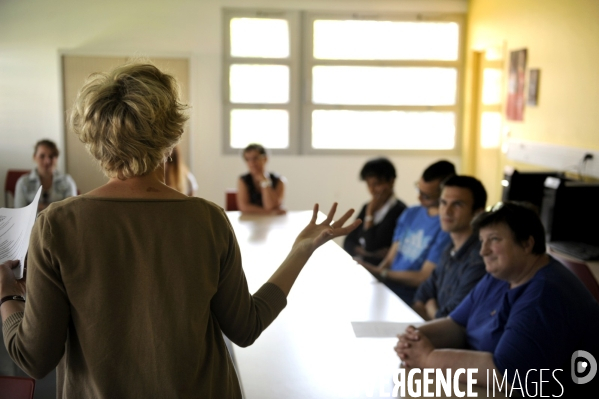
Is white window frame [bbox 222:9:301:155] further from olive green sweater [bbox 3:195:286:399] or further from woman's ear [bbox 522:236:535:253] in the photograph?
olive green sweater [bbox 3:195:286:399]

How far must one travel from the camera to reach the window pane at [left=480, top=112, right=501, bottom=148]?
6.26 meters

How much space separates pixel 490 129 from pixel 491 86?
436 mm

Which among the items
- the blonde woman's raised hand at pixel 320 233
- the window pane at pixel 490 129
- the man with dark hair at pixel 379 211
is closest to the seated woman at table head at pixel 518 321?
the blonde woman's raised hand at pixel 320 233

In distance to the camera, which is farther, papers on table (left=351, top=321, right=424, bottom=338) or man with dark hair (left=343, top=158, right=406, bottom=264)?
man with dark hair (left=343, top=158, right=406, bottom=264)

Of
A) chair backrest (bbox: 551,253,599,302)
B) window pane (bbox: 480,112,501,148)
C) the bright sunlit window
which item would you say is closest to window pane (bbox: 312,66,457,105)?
the bright sunlit window

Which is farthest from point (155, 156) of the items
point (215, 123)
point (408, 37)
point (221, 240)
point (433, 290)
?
point (408, 37)

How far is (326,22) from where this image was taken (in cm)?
682

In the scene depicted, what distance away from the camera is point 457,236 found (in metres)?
2.79

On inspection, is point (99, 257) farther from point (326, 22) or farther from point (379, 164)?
point (326, 22)

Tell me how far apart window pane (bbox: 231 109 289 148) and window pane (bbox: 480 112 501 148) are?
83.1 inches

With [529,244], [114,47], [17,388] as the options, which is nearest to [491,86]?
[114,47]

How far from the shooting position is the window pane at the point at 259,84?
680cm

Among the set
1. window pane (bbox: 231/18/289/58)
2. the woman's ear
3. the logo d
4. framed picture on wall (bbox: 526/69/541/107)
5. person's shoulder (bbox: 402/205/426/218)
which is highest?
window pane (bbox: 231/18/289/58)

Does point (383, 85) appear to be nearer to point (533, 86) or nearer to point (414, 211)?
point (533, 86)
